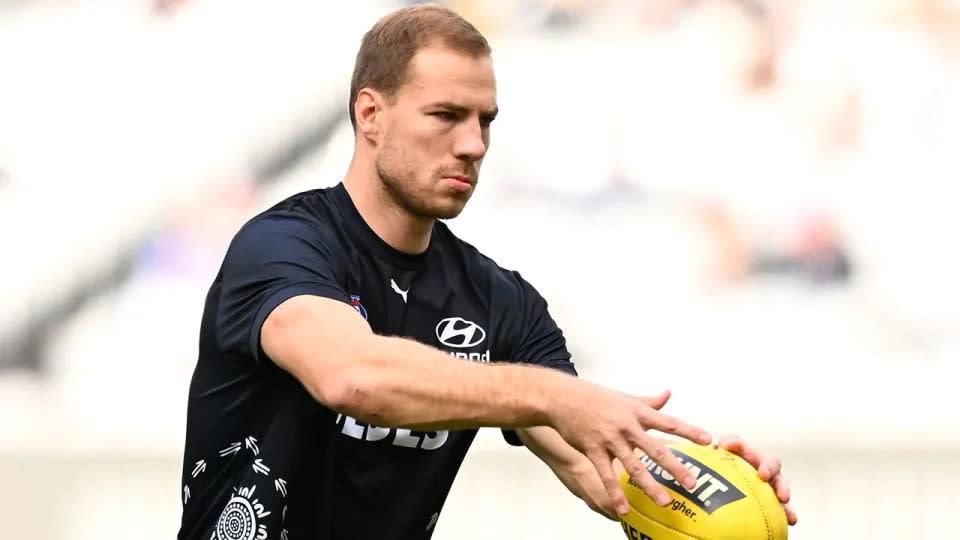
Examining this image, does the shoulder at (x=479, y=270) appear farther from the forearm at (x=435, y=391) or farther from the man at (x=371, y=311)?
the forearm at (x=435, y=391)

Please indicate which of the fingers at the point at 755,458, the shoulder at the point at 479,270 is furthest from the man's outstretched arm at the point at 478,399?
the shoulder at the point at 479,270

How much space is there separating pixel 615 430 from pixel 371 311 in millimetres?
1103

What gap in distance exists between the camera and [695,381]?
6879 millimetres

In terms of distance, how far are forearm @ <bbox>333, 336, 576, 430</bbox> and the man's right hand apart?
47mm

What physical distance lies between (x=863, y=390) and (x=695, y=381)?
98 cm

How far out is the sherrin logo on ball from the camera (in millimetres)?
2953

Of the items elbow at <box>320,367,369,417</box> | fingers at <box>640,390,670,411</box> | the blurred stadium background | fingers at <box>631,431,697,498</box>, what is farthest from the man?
the blurred stadium background

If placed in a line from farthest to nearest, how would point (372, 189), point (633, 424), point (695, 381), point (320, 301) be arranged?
point (695, 381)
point (372, 189)
point (320, 301)
point (633, 424)

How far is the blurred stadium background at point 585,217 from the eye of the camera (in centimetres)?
686

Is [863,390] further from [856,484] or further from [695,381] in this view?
[695,381]

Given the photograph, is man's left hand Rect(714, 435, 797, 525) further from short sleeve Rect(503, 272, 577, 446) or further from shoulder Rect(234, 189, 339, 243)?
shoulder Rect(234, 189, 339, 243)

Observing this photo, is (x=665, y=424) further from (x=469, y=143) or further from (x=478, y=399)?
(x=469, y=143)

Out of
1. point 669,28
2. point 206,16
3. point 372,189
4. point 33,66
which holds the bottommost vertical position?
point 372,189

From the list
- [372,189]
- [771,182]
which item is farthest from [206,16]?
[372,189]
